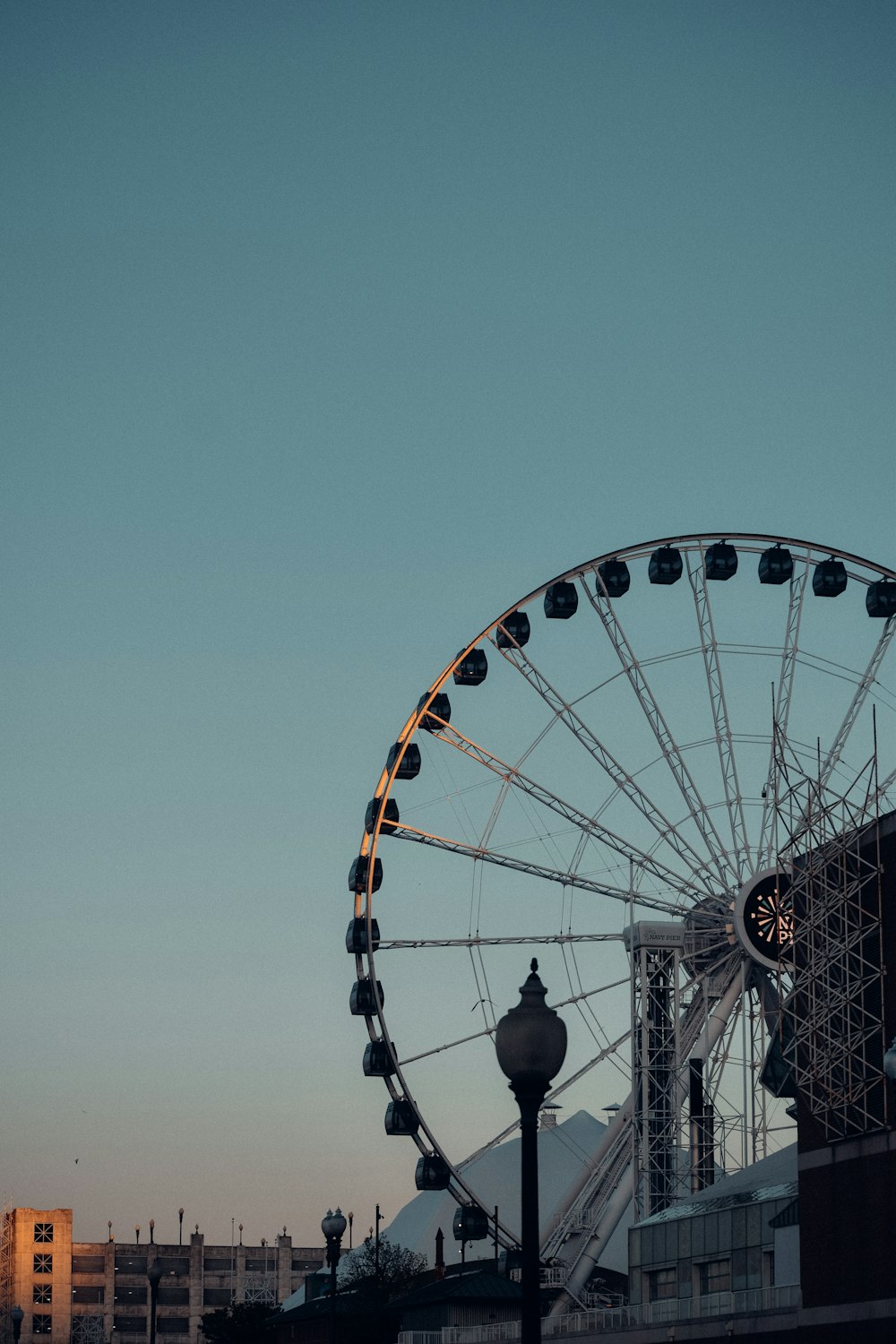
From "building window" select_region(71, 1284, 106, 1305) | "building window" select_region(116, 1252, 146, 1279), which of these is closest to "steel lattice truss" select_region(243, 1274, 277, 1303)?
"building window" select_region(116, 1252, 146, 1279)

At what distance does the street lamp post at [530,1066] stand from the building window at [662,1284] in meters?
48.9

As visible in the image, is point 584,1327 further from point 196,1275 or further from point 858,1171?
point 196,1275

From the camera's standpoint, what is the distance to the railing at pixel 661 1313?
180 feet

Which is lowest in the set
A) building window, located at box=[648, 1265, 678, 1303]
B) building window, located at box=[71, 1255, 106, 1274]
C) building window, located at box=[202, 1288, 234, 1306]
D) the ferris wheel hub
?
building window, located at box=[648, 1265, 678, 1303]

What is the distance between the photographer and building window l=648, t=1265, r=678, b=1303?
6456 centimetres

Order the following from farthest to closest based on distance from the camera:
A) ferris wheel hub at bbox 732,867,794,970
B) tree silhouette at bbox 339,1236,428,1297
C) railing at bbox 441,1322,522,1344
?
tree silhouette at bbox 339,1236,428,1297 → railing at bbox 441,1322,522,1344 → ferris wheel hub at bbox 732,867,794,970

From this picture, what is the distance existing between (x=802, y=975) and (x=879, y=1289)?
26.2ft

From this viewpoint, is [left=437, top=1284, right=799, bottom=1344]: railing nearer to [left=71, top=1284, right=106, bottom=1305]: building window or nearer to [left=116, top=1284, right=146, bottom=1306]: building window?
[left=71, top=1284, right=106, bottom=1305]: building window

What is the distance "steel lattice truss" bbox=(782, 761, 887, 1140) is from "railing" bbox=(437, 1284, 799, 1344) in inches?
304

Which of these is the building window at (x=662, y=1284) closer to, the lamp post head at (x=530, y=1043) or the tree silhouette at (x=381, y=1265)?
the lamp post head at (x=530, y=1043)

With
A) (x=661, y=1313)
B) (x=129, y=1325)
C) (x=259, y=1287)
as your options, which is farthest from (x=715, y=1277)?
(x=129, y=1325)

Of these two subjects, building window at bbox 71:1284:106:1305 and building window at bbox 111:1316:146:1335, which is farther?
building window at bbox 71:1284:106:1305

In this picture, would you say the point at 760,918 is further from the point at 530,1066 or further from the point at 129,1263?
the point at 129,1263

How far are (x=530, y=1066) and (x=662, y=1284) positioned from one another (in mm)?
51478
